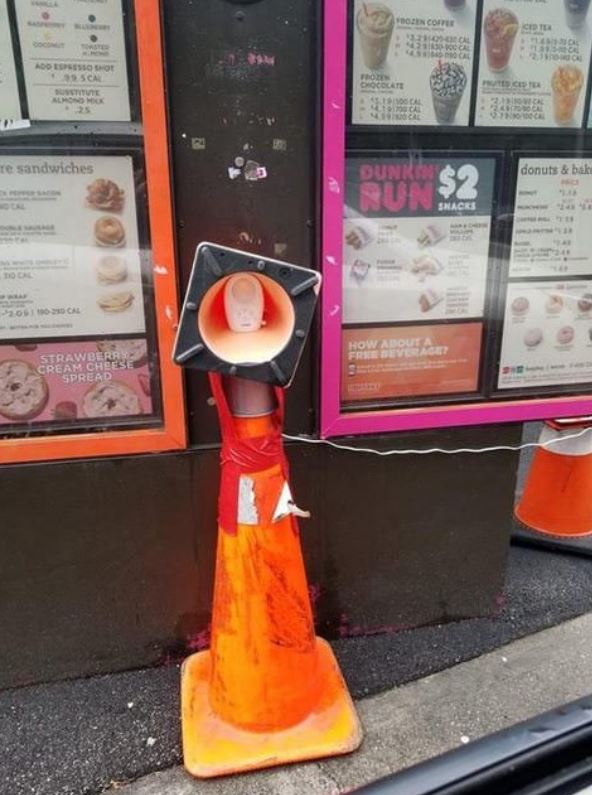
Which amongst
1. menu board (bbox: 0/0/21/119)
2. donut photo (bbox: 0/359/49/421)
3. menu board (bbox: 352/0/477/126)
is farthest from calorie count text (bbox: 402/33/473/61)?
donut photo (bbox: 0/359/49/421)

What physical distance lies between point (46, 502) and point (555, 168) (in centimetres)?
224

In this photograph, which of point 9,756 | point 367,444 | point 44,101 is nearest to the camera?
point 44,101

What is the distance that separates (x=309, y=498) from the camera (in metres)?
2.47

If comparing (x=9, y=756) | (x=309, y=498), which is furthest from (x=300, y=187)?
(x=9, y=756)

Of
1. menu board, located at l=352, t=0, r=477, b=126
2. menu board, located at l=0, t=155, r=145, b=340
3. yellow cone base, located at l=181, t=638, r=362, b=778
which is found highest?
menu board, located at l=352, t=0, r=477, b=126

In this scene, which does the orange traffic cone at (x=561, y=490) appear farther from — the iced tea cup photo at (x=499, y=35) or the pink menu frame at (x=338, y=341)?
the iced tea cup photo at (x=499, y=35)

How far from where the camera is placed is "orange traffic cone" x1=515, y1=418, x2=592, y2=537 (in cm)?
327

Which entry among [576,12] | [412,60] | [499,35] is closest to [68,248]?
[412,60]

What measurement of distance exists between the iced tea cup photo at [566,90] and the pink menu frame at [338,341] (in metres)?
0.80

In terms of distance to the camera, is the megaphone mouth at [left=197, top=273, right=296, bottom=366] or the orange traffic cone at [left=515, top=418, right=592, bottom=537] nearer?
the megaphone mouth at [left=197, top=273, right=296, bottom=366]

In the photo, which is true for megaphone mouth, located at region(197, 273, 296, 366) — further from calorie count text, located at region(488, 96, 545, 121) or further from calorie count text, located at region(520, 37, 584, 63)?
calorie count text, located at region(520, 37, 584, 63)

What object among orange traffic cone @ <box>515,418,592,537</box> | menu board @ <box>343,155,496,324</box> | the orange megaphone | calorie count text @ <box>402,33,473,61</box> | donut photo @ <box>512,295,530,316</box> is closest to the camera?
the orange megaphone

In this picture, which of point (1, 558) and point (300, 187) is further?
point (1, 558)

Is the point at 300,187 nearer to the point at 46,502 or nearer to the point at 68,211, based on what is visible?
the point at 68,211
